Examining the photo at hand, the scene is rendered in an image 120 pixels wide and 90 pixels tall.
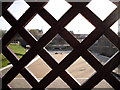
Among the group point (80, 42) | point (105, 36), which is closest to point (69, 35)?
point (80, 42)

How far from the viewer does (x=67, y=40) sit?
2.31ft

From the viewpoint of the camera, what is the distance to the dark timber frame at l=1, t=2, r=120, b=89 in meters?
0.67

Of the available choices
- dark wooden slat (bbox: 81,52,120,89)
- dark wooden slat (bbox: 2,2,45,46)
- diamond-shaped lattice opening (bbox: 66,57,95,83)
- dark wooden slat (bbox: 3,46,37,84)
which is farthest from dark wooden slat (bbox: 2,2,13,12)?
dark wooden slat (bbox: 81,52,120,89)

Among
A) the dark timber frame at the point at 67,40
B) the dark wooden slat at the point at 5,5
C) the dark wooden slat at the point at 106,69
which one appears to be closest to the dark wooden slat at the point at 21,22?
the dark timber frame at the point at 67,40

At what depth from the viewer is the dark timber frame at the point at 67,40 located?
26.5 inches

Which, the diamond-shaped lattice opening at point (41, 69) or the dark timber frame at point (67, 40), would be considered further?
the diamond-shaped lattice opening at point (41, 69)

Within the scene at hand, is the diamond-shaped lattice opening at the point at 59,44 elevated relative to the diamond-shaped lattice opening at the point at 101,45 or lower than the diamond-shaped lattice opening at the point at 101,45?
elevated

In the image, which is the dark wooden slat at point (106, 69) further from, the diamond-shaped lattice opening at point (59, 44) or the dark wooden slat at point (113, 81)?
the diamond-shaped lattice opening at point (59, 44)

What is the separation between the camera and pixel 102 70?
2.26ft

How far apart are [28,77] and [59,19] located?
0.35 metres

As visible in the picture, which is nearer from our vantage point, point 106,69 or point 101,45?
point 106,69

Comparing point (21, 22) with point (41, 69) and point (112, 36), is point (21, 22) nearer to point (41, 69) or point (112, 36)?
point (112, 36)

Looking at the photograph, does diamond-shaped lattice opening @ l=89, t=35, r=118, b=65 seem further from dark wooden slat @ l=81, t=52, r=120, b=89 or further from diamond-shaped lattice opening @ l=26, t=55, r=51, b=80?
diamond-shaped lattice opening @ l=26, t=55, r=51, b=80

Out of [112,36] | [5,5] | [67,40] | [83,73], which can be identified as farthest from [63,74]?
[83,73]
